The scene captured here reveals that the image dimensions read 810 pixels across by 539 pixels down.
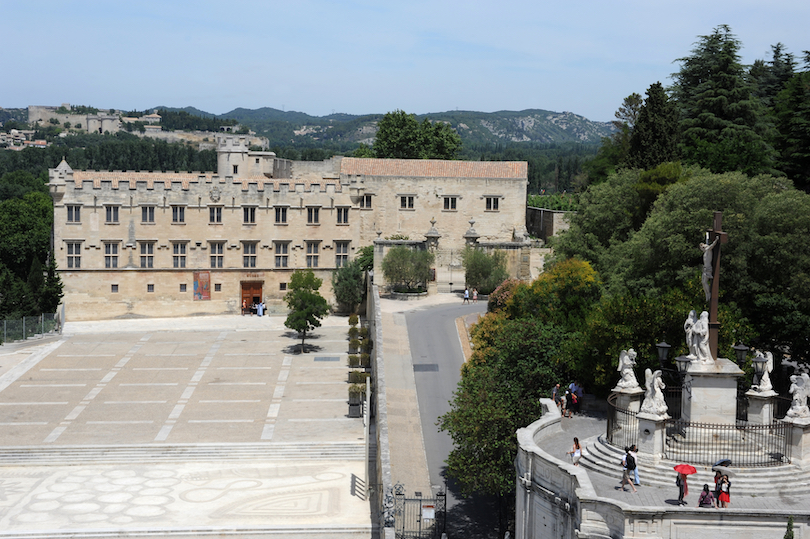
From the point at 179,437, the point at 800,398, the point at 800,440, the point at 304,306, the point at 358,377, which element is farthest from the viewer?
the point at 304,306

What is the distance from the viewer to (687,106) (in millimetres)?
58531

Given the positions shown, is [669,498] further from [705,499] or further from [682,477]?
[705,499]

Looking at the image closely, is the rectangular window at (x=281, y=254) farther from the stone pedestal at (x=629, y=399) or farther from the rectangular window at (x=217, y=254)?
the stone pedestal at (x=629, y=399)

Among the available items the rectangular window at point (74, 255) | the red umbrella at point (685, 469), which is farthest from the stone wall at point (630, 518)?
the rectangular window at point (74, 255)

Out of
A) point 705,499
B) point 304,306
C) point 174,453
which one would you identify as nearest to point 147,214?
point 304,306

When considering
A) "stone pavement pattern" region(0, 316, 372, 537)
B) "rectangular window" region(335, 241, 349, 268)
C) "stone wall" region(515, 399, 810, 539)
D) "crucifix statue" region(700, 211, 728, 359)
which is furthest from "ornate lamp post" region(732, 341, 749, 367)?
"rectangular window" region(335, 241, 349, 268)

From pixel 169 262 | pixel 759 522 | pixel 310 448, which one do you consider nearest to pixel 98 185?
pixel 169 262

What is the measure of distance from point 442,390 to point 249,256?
87.2 feet

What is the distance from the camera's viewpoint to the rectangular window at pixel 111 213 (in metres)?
60.1

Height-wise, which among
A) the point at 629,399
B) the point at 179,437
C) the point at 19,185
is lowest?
the point at 179,437

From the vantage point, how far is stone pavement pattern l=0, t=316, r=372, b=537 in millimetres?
31594

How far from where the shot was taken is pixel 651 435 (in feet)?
71.3

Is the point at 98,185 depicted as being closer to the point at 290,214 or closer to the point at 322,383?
the point at 290,214

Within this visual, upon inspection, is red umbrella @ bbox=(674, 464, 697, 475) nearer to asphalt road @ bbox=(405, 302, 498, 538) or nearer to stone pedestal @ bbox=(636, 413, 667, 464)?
stone pedestal @ bbox=(636, 413, 667, 464)
